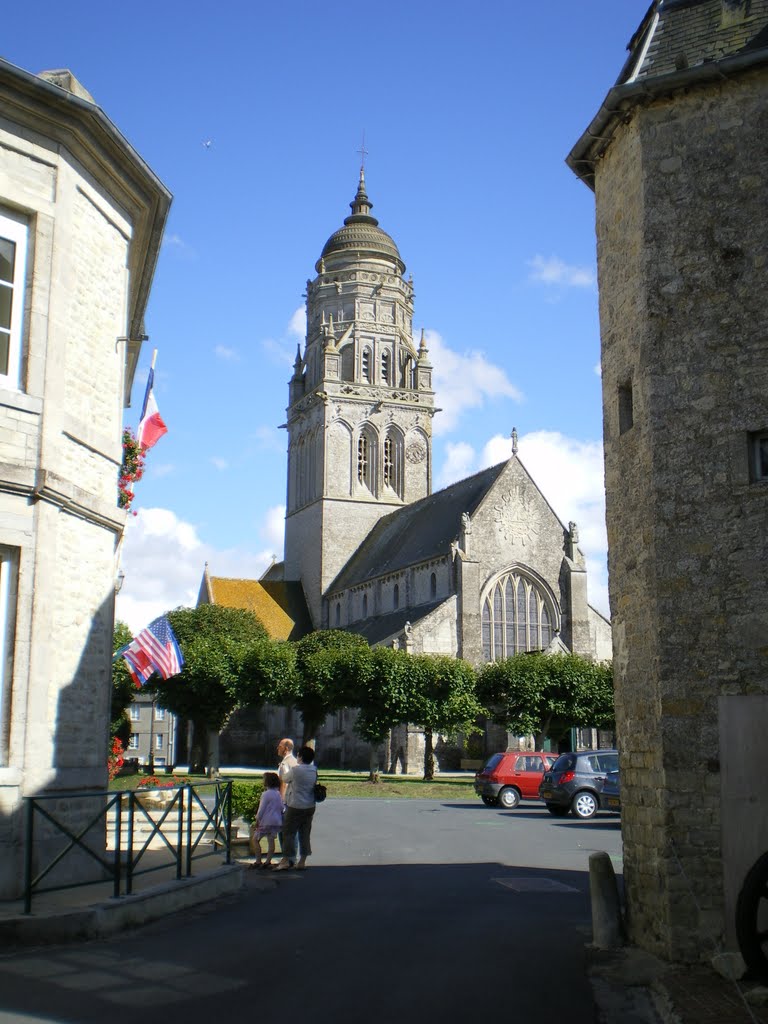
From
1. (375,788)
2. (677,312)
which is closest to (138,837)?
(677,312)

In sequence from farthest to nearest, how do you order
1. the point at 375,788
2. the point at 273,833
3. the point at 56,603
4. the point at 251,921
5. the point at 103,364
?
the point at 375,788 < the point at 273,833 < the point at 103,364 < the point at 56,603 < the point at 251,921

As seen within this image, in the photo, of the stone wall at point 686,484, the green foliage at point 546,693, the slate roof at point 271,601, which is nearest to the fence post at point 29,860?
the stone wall at point 686,484

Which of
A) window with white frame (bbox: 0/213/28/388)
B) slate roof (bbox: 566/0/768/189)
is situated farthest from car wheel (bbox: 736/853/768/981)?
window with white frame (bbox: 0/213/28/388)

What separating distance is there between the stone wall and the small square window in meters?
0.07

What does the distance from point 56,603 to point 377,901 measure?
439cm

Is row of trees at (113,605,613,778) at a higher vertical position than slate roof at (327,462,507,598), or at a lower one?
lower

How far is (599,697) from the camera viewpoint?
134ft

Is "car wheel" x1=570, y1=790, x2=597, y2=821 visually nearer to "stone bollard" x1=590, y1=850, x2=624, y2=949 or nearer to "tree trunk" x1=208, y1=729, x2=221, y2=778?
"stone bollard" x1=590, y1=850, x2=624, y2=949

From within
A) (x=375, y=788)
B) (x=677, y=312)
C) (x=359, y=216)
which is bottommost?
(x=375, y=788)

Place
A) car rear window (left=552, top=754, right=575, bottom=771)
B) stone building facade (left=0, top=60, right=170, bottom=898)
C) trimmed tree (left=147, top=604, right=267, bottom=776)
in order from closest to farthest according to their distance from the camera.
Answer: stone building facade (left=0, top=60, right=170, bottom=898), car rear window (left=552, top=754, right=575, bottom=771), trimmed tree (left=147, top=604, right=267, bottom=776)

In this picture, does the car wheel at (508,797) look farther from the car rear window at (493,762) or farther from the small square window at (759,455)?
the small square window at (759,455)

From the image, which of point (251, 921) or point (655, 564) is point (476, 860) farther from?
point (655, 564)

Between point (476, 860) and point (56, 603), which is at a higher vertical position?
point (56, 603)

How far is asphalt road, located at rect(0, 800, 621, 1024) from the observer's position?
6547 millimetres
